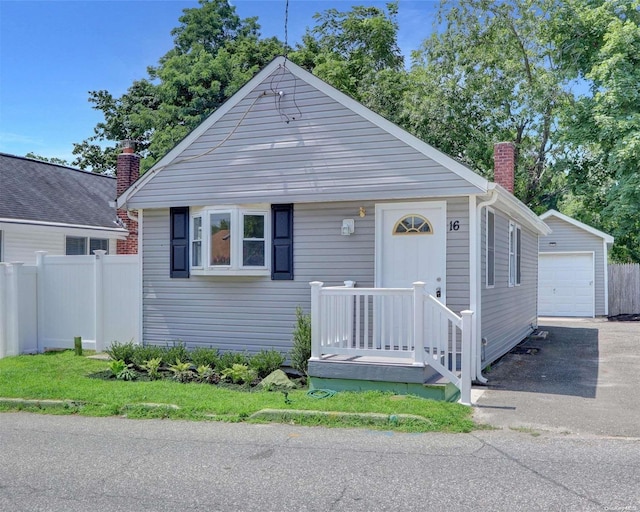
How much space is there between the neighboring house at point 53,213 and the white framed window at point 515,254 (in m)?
9.24

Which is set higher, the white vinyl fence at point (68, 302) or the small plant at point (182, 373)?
the white vinyl fence at point (68, 302)

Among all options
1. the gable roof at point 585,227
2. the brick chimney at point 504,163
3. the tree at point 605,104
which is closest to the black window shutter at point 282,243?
the brick chimney at point 504,163

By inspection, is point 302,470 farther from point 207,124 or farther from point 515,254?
point 515,254

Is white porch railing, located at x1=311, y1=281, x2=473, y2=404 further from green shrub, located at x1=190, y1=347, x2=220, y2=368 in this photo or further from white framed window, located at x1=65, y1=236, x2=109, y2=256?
white framed window, located at x1=65, y1=236, x2=109, y2=256

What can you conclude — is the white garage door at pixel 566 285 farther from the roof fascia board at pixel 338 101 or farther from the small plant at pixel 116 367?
the small plant at pixel 116 367

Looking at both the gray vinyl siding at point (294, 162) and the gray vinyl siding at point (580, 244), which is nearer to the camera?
the gray vinyl siding at point (294, 162)

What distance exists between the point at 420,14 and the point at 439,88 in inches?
174

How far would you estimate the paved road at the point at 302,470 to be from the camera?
4.41 metres

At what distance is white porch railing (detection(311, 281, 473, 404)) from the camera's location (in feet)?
24.7

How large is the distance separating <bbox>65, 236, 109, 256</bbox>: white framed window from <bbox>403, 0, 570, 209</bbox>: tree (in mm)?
11989

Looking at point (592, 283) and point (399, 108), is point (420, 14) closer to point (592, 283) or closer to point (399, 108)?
point (399, 108)

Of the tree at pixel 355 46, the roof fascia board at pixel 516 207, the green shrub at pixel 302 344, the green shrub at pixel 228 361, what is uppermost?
the tree at pixel 355 46

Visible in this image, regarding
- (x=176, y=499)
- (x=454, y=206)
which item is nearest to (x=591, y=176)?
(x=454, y=206)

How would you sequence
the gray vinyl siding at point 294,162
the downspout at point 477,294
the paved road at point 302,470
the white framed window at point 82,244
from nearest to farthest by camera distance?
the paved road at point 302,470, the downspout at point 477,294, the gray vinyl siding at point 294,162, the white framed window at point 82,244
